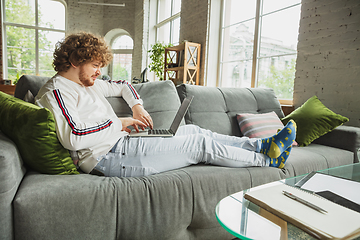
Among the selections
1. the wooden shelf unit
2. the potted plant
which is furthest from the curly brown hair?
the potted plant

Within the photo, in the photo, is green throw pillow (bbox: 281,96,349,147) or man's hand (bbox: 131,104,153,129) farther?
green throw pillow (bbox: 281,96,349,147)

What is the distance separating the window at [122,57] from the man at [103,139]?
7.35 metres

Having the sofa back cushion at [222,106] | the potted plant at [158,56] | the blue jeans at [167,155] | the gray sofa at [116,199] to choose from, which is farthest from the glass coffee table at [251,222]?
the potted plant at [158,56]

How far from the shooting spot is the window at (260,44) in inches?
127

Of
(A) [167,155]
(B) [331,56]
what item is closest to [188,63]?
(B) [331,56]

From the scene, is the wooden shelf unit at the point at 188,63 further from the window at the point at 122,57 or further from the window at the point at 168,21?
the window at the point at 122,57

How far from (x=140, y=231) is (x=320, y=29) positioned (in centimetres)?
277

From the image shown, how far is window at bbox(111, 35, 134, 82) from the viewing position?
27.7 ft

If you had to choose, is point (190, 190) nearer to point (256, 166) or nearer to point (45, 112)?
point (256, 166)

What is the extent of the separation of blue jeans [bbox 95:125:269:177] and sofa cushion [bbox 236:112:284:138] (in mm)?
537

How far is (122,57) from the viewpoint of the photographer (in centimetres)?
852

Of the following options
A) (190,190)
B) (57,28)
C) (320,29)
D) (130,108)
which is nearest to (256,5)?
(320,29)

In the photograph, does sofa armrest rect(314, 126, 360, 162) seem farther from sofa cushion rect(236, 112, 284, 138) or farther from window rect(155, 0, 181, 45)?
window rect(155, 0, 181, 45)

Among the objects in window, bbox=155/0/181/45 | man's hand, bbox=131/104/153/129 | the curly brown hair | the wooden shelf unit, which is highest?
window, bbox=155/0/181/45
